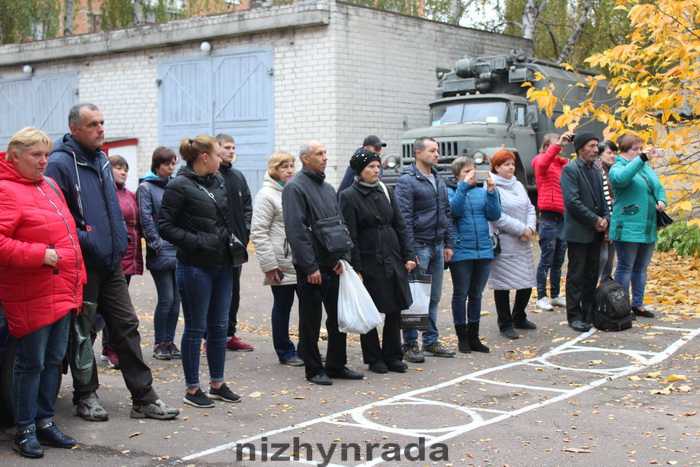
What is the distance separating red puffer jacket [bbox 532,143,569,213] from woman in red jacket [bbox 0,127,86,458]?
242 inches

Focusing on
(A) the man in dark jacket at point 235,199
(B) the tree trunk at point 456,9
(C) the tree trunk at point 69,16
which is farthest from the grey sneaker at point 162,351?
(C) the tree trunk at point 69,16

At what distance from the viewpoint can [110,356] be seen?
764cm

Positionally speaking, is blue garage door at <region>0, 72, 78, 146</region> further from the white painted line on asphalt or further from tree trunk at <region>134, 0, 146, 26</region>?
the white painted line on asphalt

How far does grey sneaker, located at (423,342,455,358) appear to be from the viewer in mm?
7957

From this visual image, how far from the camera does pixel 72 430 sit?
564 cm

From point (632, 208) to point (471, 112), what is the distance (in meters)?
8.65

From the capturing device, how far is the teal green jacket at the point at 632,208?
9.11 metres

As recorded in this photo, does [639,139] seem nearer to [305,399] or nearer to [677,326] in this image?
[677,326]

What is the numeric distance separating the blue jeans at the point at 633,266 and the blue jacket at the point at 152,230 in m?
4.79

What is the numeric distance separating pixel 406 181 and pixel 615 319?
2769mm

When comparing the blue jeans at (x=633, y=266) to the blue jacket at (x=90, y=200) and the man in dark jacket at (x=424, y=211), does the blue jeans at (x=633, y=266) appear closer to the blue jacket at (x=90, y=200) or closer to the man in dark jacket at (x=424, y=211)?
the man in dark jacket at (x=424, y=211)

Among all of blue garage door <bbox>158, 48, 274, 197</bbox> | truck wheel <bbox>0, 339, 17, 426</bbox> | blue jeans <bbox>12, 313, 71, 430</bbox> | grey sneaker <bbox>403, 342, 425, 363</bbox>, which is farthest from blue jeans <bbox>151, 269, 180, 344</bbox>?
blue garage door <bbox>158, 48, 274, 197</bbox>

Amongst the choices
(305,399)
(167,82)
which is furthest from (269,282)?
(167,82)

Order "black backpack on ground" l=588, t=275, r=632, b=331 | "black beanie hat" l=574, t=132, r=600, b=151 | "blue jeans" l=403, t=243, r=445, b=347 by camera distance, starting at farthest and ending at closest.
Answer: "black beanie hat" l=574, t=132, r=600, b=151, "black backpack on ground" l=588, t=275, r=632, b=331, "blue jeans" l=403, t=243, r=445, b=347
